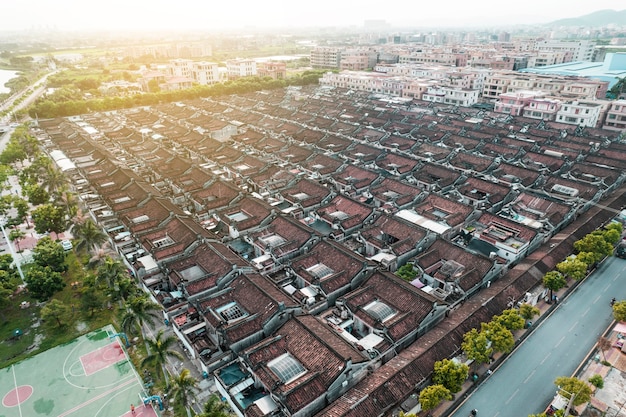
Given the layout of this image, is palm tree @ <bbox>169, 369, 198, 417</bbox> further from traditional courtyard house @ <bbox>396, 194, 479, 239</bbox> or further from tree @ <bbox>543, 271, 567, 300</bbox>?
tree @ <bbox>543, 271, 567, 300</bbox>

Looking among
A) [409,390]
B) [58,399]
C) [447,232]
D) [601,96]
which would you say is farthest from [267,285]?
[601,96]

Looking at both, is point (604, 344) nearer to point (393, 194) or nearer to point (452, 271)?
point (452, 271)

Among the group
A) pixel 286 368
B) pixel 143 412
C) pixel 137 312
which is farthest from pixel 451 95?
pixel 143 412

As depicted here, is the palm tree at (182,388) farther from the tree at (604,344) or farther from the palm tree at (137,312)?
the tree at (604,344)

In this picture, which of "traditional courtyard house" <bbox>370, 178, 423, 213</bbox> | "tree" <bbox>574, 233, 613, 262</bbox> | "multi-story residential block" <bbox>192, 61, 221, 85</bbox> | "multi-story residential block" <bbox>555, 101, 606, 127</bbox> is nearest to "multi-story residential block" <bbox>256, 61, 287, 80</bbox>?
"multi-story residential block" <bbox>192, 61, 221, 85</bbox>

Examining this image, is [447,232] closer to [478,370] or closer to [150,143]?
[478,370]
